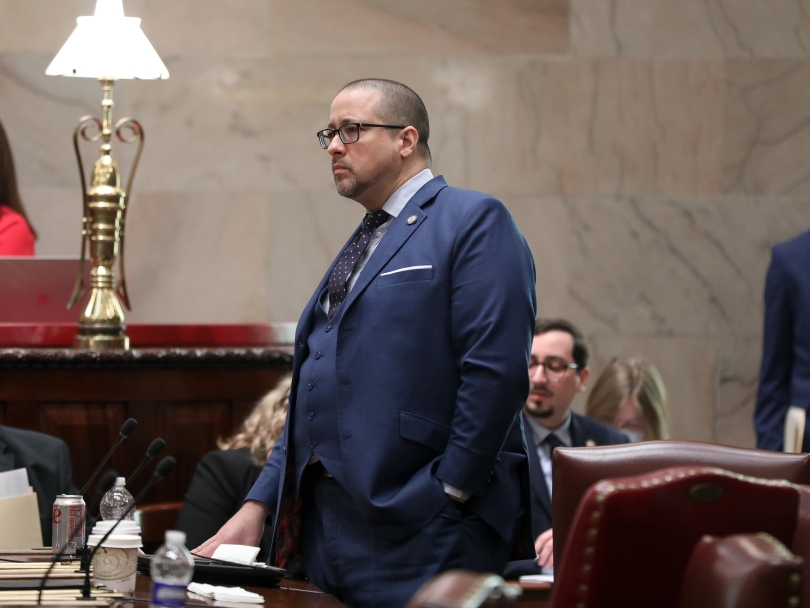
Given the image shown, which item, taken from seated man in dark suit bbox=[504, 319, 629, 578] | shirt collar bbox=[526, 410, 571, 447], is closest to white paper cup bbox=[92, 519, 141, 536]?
seated man in dark suit bbox=[504, 319, 629, 578]

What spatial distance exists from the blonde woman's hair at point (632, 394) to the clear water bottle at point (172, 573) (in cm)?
323

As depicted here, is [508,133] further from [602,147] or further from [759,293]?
[759,293]

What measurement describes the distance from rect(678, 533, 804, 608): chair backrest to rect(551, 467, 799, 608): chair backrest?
0.19 ft

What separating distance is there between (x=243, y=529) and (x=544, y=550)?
1308 mm

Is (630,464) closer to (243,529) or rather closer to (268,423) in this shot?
(243,529)

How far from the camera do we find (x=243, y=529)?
265cm

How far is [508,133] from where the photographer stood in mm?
6152

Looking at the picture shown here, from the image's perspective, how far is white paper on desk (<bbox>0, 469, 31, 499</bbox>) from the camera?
8.50 ft

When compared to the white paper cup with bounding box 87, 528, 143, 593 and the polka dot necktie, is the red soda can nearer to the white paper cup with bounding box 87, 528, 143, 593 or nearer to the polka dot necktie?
the white paper cup with bounding box 87, 528, 143, 593

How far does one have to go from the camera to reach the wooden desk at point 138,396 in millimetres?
3803

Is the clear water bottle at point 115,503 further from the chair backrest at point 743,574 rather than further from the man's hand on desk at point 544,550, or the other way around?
the man's hand on desk at point 544,550

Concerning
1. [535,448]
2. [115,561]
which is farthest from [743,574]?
[535,448]

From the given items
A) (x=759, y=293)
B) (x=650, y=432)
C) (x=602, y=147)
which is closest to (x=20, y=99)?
(x=602, y=147)

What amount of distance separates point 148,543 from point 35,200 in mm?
3110
